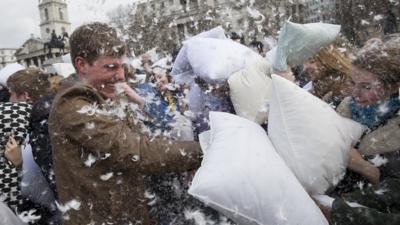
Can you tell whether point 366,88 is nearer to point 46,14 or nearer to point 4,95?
point 4,95

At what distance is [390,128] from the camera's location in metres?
1.75

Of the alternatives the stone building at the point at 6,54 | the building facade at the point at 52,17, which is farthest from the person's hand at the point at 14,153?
the stone building at the point at 6,54

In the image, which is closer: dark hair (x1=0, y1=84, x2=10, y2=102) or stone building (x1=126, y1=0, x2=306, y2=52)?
dark hair (x1=0, y1=84, x2=10, y2=102)

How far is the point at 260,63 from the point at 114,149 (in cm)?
83

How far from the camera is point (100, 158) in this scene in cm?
184

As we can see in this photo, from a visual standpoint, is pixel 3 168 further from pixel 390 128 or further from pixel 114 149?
pixel 390 128

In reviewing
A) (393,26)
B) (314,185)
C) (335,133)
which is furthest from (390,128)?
(393,26)

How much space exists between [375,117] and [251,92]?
0.52 metres

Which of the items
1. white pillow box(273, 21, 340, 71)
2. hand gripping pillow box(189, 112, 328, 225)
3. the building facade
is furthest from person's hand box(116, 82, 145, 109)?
the building facade

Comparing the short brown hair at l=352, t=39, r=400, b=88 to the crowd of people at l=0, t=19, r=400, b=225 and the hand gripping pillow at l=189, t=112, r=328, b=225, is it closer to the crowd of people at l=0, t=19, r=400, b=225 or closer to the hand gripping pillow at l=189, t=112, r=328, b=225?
the crowd of people at l=0, t=19, r=400, b=225

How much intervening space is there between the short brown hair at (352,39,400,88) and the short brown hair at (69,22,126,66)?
3.32 ft

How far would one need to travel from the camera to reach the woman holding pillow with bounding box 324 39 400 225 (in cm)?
159

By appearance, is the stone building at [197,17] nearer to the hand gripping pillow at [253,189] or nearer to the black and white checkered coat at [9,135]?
the black and white checkered coat at [9,135]

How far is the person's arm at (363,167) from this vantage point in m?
1.75
